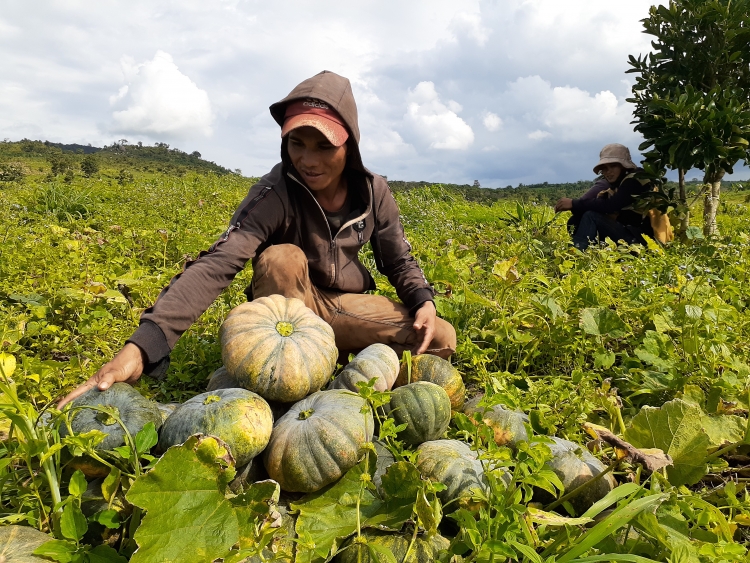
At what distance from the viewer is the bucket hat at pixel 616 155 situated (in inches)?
291

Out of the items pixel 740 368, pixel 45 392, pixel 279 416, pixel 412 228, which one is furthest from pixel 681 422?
pixel 412 228

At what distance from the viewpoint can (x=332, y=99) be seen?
10.4ft

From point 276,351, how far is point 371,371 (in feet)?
1.66

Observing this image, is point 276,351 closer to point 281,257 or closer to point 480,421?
point 281,257

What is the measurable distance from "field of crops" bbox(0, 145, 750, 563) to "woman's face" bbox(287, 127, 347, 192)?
137cm

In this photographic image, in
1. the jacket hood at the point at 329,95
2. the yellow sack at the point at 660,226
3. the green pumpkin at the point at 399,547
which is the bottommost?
the green pumpkin at the point at 399,547

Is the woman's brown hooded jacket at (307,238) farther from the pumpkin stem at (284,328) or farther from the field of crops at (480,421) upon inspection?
the field of crops at (480,421)

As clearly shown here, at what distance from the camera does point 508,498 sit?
5.65 ft

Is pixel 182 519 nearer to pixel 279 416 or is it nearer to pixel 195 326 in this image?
pixel 279 416

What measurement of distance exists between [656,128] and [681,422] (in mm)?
6350

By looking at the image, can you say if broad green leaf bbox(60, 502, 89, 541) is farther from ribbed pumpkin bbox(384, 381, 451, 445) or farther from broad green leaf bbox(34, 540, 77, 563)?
ribbed pumpkin bbox(384, 381, 451, 445)

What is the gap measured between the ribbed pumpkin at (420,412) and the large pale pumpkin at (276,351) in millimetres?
424

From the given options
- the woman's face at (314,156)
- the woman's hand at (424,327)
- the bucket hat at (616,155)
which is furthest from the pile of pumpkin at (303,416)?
the bucket hat at (616,155)

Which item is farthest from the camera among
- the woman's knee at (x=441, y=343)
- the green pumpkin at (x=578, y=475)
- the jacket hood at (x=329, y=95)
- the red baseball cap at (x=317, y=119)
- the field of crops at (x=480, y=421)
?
the woman's knee at (x=441, y=343)
